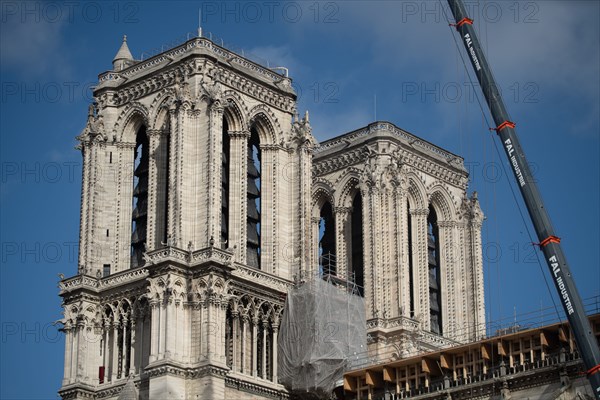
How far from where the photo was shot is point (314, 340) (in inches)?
3342

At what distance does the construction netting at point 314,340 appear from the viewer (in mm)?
83875

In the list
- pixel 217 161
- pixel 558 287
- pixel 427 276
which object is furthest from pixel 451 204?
pixel 558 287

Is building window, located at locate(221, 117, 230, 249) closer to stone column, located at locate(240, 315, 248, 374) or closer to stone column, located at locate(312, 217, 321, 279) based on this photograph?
stone column, located at locate(240, 315, 248, 374)

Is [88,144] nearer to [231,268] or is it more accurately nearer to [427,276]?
[231,268]

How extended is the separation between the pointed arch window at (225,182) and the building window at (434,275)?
18.6 meters

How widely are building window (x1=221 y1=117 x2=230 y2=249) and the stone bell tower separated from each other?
9 cm

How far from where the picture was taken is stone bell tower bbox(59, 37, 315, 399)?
267 ft

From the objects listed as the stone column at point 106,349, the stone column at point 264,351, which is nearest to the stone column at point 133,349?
the stone column at point 106,349

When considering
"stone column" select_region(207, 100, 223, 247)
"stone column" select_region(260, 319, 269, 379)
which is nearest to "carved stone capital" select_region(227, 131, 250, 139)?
"stone column" select_region(207, 100, 223, 247)

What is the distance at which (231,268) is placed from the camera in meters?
82.1

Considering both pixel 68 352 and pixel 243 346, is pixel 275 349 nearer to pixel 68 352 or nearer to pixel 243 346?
pixel 243 346

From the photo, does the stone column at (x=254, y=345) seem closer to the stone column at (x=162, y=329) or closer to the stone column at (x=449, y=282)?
the stone column at (x=162, y=329)

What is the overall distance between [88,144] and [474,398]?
27074 mm

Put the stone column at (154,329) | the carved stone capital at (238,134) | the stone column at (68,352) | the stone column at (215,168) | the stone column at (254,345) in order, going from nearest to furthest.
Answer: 1. the stone column at (154,329)
2. the stone column at (215,168)
3. the stone column at (254,345)
4. the stone column at (68,352)
5. the carved stone capital at (238,134)
